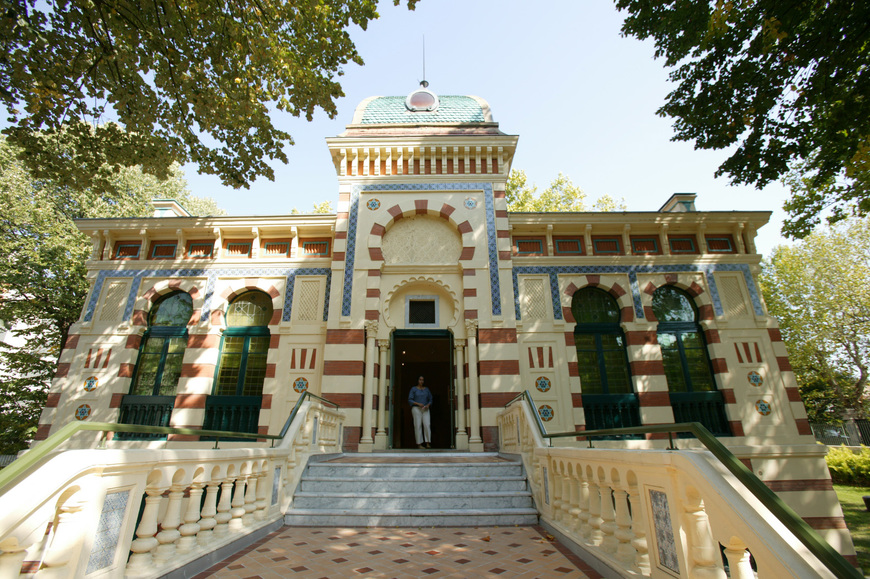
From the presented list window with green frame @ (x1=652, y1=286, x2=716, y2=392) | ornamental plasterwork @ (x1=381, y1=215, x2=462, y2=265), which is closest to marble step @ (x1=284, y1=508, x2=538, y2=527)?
ornamental plasterwork @ (x1=381, y1=215, x2=462, y2=265)

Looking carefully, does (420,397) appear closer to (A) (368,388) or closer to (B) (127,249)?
(A) (368,388)

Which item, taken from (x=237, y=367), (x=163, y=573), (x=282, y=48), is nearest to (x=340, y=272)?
(x=237, y=367)

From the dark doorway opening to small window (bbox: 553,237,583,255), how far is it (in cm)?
458

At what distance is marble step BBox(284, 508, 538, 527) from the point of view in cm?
595

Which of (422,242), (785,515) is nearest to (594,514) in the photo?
(785,515)

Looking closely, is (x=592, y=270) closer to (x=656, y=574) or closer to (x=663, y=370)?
(x=663, y=370)

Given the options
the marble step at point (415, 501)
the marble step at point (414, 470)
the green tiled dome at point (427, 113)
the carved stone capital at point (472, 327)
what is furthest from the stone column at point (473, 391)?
the green tiled dome at point (427, 113)

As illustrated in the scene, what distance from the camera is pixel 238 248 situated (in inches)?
513

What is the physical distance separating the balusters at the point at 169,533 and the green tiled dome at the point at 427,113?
1218cm

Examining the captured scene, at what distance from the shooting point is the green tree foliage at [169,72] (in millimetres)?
6453

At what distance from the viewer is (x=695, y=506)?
9.43ft

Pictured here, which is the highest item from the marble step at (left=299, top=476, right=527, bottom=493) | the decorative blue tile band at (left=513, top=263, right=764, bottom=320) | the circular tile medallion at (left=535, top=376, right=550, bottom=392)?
the decorative blue tile band at (left=513, top=263, right=764, bottom=320)

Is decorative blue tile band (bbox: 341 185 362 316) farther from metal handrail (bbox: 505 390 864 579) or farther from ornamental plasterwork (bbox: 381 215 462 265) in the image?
metal handrail (bbox: 505 390 864 579)

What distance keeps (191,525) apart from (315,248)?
9.66 metres
